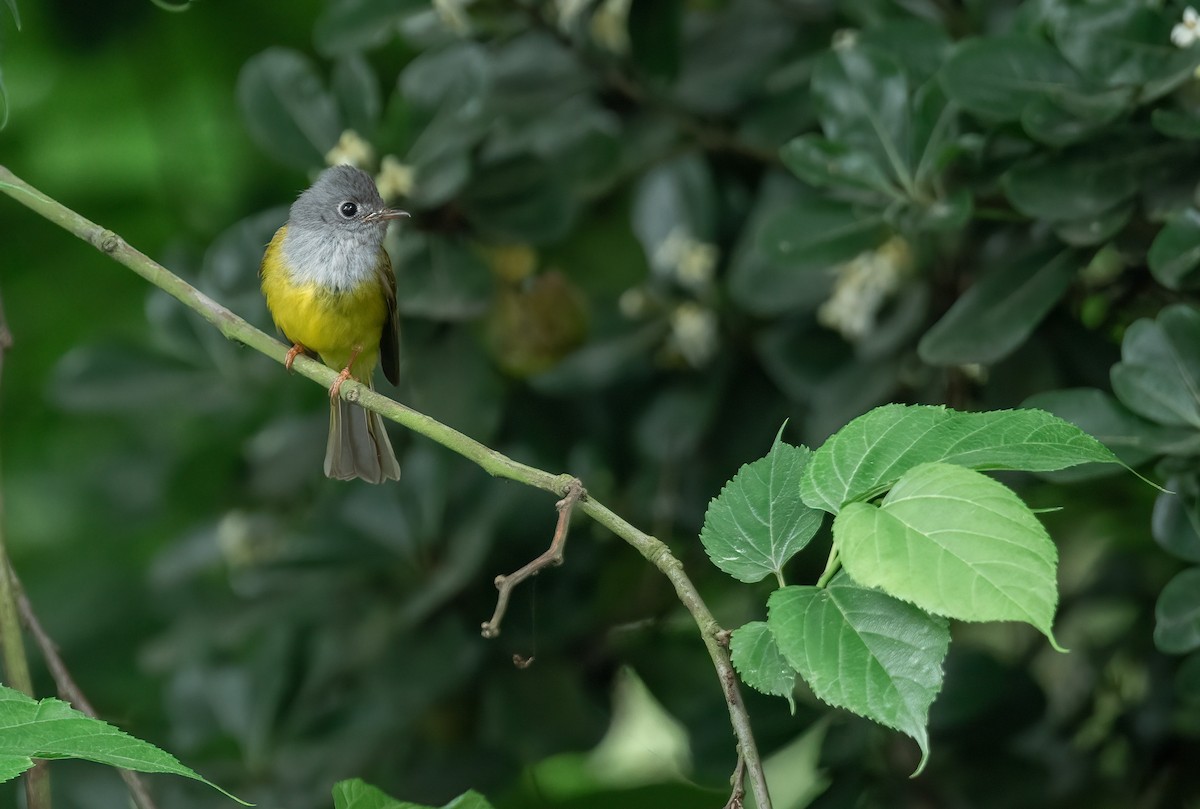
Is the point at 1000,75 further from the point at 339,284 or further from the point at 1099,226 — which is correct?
the point at 339,284

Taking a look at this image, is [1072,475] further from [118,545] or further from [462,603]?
[118,545]

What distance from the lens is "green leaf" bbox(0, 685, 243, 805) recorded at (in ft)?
3.26

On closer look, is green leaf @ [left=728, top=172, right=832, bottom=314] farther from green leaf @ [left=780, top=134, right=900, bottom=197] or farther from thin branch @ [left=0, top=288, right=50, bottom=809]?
thin branch @ [left=0, top=288, right=50, bottom=809]

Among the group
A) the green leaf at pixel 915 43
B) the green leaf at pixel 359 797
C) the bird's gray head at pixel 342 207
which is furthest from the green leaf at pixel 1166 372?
the bird's gray head at pixel 342 207

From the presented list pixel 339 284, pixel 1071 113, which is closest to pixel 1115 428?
pixel 1071 113

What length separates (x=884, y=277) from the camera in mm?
2340

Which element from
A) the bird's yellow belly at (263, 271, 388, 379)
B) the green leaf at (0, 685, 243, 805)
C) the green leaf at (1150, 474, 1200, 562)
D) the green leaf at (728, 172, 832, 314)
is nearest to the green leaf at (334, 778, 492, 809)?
the green leaf at (0, 685, 243, 805)

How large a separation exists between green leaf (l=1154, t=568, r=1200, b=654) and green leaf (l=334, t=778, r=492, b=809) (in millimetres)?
1019

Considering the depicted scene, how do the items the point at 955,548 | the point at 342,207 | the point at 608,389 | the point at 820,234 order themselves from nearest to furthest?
the point at 955,548
the point at 820,234
the point at 342,207
the point at 608,389

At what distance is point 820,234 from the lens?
2.22 metres

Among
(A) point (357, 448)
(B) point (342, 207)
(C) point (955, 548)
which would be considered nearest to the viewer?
(C) point (955, 548)

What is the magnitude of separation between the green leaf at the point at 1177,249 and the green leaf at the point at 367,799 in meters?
1.24

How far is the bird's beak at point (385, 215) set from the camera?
2.36 metres

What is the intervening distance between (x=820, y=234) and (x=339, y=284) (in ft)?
3.29
